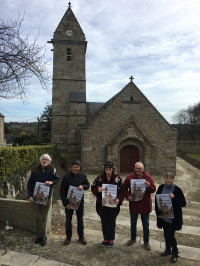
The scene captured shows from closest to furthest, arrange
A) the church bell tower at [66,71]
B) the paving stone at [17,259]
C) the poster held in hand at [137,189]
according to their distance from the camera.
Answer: the paving stone at [17,259] → the poster held in hand at [137,189] → the church bell tower at [66,71]

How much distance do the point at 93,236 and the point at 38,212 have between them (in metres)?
1.55

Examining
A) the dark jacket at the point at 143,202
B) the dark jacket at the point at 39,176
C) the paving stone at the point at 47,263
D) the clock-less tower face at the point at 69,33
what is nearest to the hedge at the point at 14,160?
the dark jacket at the point at 39,176

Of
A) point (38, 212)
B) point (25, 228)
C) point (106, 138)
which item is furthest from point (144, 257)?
point (106, 138)

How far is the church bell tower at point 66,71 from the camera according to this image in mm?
23531

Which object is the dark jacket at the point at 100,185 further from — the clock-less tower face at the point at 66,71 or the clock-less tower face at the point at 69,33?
the clock-less tower face at the point at 69,33

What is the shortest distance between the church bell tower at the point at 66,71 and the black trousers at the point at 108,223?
1898 cm

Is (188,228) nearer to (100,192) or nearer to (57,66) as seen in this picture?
(100,192)

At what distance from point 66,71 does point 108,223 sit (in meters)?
21.9

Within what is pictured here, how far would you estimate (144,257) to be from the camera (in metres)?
4.12

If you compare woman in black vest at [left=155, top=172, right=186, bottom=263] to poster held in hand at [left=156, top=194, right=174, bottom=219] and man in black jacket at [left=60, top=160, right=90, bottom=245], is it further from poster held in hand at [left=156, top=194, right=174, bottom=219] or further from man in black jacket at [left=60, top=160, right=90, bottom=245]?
man in black jacket at [left=60, top=160, right=90, bottom=245]

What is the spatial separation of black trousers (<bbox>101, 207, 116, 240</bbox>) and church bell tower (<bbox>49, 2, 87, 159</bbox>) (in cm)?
1898

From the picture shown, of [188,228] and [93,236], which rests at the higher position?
[93,236]

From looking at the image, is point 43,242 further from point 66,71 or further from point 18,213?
point 66,71

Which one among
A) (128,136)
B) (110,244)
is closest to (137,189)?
(110,244)
